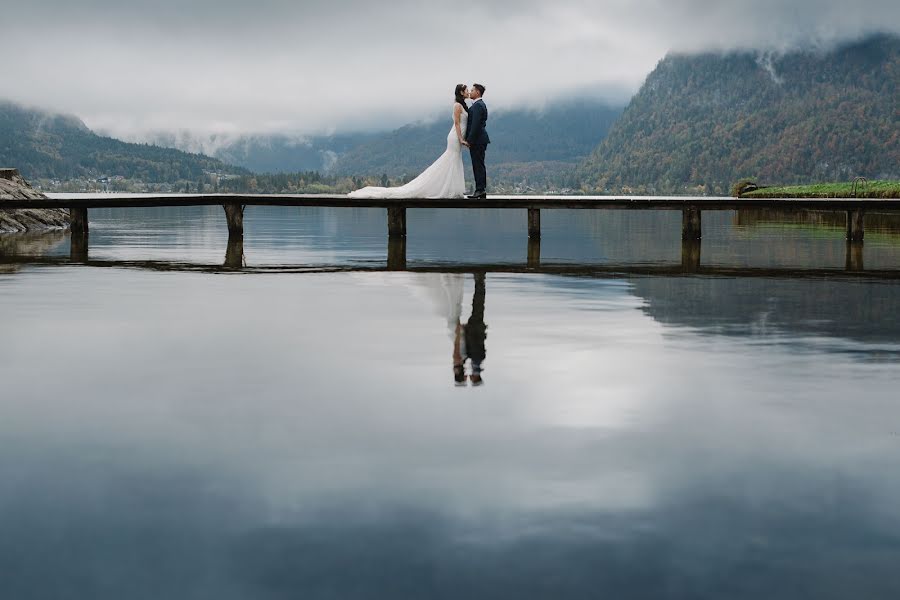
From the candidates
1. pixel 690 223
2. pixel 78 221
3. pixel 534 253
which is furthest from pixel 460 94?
pixel 78 221

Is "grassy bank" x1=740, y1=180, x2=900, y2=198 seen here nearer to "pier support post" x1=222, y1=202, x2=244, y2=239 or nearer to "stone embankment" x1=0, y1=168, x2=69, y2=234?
"pier support post" x1=222, y1=202, x2=244, y2=239

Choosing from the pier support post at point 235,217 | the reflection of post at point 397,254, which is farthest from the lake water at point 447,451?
the pier support post at point 235,217

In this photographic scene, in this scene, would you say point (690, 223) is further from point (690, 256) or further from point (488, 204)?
point (488, 204)

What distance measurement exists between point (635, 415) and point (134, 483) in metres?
3.63

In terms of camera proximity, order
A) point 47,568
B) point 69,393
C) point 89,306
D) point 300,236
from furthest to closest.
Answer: point 300,236 → point 89,306 → point 69,393 → point 47,568

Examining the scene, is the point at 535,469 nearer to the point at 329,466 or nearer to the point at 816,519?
the point at 329,466

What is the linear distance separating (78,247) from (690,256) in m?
16.5

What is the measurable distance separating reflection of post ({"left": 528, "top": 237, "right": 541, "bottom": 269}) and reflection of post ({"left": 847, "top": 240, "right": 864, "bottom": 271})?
672 centimetres

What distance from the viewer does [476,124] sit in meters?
29.7

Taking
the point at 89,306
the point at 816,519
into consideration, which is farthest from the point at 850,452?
the point at 89,306

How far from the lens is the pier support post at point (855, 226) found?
107ft

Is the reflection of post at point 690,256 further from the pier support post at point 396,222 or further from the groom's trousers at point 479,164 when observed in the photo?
the pier support post at point 396,222

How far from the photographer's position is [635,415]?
8336 millimetres

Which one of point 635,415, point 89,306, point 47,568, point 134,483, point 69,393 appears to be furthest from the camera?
point 89,306
